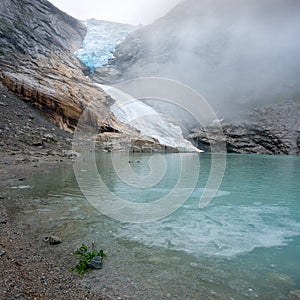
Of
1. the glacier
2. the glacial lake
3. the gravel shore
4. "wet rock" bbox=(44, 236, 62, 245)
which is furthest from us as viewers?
the glacier

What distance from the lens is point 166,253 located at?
530cm

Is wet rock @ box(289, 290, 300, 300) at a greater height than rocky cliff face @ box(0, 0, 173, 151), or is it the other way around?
rocky cliff face @ box(0, 0, 173, 151)

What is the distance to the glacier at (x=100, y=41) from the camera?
211 feet

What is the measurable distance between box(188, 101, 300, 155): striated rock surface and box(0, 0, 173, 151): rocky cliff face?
2610 centimetres

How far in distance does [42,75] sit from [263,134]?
48.4 metres

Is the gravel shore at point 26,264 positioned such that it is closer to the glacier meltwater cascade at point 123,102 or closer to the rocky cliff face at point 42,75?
the rocky cliff face at point 42,75

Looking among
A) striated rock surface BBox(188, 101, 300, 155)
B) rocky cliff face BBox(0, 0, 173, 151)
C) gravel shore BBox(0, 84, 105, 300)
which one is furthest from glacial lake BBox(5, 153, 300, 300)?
striated rock surface BBox(188, 101, 300, 155)

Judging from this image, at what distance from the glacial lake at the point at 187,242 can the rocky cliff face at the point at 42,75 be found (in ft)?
71.0

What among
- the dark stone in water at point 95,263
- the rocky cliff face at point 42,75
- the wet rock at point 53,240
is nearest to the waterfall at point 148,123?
the rocky cliff face at point 42,75

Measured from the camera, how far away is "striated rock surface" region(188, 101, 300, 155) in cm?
5831

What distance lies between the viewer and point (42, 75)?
107ft

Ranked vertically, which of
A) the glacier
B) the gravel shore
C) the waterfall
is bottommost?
the gravel shore

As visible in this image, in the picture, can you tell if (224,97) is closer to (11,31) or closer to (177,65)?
(177,65)

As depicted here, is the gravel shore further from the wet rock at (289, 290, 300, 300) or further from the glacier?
the glacier
